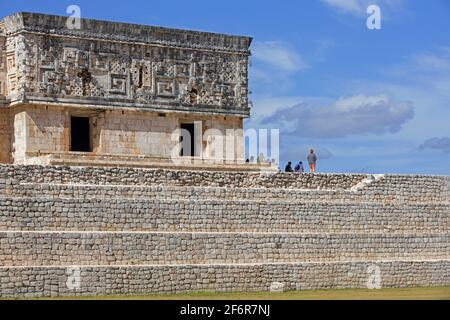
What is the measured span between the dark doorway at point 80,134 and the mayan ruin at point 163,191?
0.14 feet

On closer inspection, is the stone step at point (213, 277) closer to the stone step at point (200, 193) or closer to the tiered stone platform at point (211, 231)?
the tiered stone platform at point (211, 231)

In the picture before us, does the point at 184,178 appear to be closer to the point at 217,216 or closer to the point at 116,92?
the point at 217,216

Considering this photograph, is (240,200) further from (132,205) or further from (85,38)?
(85,38)

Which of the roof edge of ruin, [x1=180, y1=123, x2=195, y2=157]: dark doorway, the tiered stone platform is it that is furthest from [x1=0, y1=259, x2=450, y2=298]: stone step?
the roof edge of ruin

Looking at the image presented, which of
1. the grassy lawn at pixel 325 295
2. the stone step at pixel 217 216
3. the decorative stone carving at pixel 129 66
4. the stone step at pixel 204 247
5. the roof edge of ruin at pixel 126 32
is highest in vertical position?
the roof edge of ruin at pixel 126 32

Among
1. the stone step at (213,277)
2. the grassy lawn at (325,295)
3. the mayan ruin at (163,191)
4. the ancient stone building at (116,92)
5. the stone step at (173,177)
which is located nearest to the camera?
the stone step at (213,277)

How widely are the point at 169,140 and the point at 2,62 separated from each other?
509 cm

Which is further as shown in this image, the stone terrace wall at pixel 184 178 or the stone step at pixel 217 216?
the stone terrace wall at pixel 184 178

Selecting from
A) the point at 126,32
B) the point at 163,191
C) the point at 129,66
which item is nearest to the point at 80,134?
the point at 129,66

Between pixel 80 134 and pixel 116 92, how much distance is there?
149 cm

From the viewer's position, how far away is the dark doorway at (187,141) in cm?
3878

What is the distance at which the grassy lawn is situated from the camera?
29542mm

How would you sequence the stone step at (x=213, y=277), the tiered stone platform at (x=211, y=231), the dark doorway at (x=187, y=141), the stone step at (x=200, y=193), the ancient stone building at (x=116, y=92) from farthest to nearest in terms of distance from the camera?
the dark doorway at (x=187, y=141) → the ancient stone building at (x=116, y=92) → the stone step at (x=200, y=193) → the tiered stone platform at (x=211, y=231) → the stone step at (x=213, y=277)

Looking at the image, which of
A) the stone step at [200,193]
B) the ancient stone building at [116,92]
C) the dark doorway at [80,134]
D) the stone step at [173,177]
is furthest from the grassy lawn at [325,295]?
the dark doorway at [80,134]
